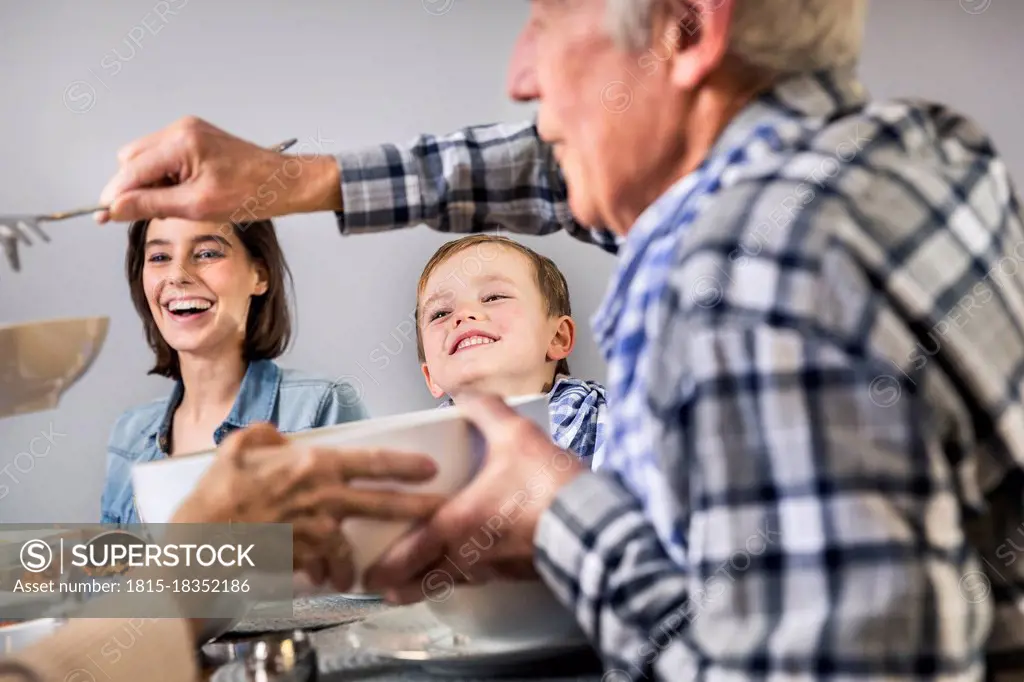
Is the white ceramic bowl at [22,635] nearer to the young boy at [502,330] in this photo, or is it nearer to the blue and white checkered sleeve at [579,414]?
the young boy at [502,330]

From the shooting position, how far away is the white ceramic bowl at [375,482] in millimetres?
672

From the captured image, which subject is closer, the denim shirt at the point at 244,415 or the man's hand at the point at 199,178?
the man's hand at the point at 199,178

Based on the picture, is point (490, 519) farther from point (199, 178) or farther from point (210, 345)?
point (210, 345)

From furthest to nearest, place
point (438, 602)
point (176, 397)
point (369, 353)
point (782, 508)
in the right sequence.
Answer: point (176, 397), point (369, 353), point (438, 602), point (782, 508)

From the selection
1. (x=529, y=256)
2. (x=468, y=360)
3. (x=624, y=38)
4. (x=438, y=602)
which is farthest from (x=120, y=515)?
(x=624, y=38)

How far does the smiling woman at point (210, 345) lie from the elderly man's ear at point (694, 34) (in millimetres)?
1113

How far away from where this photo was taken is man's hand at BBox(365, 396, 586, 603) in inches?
25.6

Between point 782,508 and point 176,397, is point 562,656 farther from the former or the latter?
point 176,397

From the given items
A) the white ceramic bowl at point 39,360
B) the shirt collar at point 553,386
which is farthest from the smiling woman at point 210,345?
the white ceramic bowl at point 39,360

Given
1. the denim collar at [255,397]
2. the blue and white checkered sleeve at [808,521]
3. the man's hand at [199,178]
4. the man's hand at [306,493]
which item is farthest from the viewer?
the denim collar at [255,397]

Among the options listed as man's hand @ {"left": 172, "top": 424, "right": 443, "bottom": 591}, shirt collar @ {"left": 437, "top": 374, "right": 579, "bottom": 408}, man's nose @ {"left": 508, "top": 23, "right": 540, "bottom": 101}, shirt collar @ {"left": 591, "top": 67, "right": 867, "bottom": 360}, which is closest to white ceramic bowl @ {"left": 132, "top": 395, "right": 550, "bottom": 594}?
man's hand @ {"left": 172, "top": 424, "right": 443, "bottom": 591}

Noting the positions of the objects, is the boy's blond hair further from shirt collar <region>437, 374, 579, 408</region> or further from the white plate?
the white plate

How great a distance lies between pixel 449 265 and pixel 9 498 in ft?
2.48

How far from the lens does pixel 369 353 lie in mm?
1627
